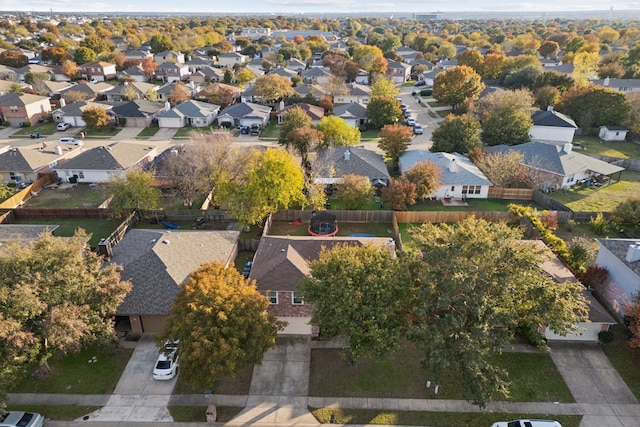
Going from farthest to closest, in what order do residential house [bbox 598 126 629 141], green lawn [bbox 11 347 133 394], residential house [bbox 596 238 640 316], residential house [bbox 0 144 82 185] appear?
residential house [bbox 598 126 629 141], residential house [bbox 0 144 82 185], residential house [bbox 596 238 640 316], green lawn [bbox 11 347 133 394]

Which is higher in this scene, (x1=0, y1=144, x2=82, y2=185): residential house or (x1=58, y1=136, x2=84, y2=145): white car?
(x1=0, y1=144, x2=82, y2=185): residential house

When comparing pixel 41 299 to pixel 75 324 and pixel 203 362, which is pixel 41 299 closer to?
pixel 75 324

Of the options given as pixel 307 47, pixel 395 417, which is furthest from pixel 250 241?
pixel 307 47

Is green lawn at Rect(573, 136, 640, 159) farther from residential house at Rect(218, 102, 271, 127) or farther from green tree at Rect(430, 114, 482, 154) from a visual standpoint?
residential house at Rect(218, 102, 271, 127)

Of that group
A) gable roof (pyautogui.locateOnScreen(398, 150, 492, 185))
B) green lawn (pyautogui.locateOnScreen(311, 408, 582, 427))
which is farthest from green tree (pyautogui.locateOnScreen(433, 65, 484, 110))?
green lawn (pyautogui.locateOnScreen(311, 408, 582, 427))

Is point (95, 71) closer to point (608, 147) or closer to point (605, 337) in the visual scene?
point (608, 147)

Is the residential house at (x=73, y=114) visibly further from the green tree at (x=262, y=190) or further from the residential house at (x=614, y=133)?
the residential house at (x=614, y=133)
